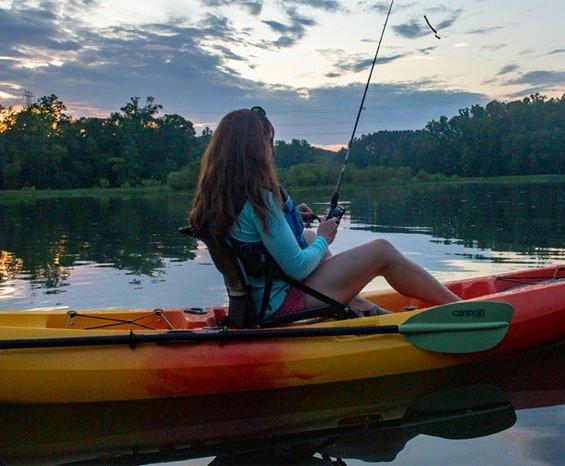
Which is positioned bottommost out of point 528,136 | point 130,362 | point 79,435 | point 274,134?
point 79,435

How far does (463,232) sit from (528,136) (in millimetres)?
77131

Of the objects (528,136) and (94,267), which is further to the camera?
(528,136)

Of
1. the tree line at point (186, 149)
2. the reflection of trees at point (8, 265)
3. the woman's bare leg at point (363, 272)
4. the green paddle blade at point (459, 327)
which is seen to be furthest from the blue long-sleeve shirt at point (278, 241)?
the tree line at point (186, 149)

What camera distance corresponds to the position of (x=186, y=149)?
88.6 m

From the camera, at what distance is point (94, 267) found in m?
10.0

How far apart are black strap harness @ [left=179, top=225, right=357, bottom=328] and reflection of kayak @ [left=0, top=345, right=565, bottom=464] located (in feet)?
1.58

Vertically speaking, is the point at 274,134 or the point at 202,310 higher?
the point at 274,134

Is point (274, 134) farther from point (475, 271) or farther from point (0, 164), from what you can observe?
point (0, 164)

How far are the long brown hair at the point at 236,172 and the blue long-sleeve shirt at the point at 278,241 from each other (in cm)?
4

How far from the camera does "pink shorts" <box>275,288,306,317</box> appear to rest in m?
4.27

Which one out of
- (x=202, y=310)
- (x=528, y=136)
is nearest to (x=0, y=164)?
(x=528, y=136)

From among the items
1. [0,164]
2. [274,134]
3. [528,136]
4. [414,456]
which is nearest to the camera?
[414,456]

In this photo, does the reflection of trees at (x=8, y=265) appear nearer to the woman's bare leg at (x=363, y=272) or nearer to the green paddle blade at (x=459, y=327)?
the woman's bare leg at (x=363, y=272)

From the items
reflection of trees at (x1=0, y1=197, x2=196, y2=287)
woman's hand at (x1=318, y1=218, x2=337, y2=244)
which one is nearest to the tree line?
reflection of trees at (x1=0, y1=197, x2=196, y2=287)
